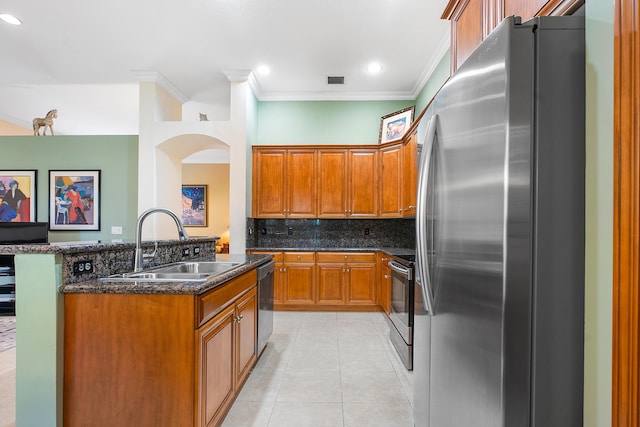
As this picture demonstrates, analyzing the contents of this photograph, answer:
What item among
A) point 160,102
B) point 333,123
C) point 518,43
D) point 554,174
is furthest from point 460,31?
point 160,102

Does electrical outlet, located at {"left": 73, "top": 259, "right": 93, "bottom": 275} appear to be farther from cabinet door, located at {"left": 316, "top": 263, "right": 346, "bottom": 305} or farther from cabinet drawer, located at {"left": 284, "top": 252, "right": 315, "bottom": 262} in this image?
cabinet door, located at {"left": 316, "top": 263, "right": 346, "bottom": 305}

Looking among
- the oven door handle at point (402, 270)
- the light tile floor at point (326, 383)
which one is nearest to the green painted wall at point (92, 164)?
the light tile floor at point (326, 383)

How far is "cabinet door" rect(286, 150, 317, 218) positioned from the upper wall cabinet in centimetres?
298

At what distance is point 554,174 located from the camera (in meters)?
0.98

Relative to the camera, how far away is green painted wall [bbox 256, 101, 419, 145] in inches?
200

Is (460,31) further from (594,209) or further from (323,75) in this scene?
(323,75)

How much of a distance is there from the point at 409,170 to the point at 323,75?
1747 millimetres

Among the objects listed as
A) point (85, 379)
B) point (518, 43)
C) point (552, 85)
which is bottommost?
point (85, 379)

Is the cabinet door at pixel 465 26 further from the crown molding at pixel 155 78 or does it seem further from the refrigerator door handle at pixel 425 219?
the crown molding at pixel 155 78

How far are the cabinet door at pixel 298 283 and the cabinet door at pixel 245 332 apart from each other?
188cm

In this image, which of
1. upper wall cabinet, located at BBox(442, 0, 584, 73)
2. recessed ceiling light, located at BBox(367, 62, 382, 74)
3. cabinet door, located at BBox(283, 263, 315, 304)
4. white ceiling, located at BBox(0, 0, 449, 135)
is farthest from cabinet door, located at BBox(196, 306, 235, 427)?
recessed ceiling light, located at BBox(367, 62, 382, 74)

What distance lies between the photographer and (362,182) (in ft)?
15.8

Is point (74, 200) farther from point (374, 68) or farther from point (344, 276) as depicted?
point (374, 68)

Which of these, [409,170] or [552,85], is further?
[409,170]
